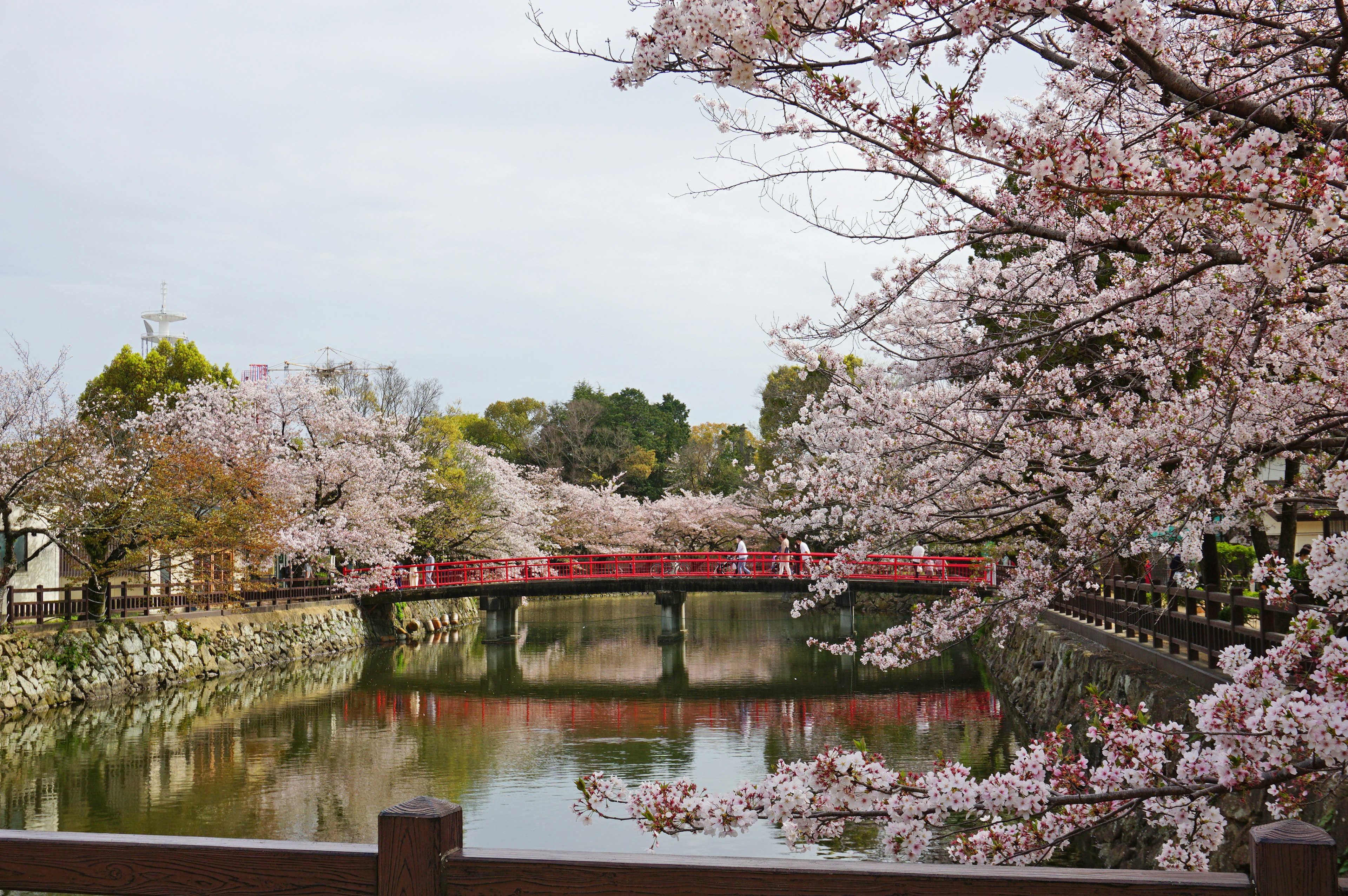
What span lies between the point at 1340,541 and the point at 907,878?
1.60m

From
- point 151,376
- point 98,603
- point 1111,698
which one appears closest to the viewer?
point 1111,698

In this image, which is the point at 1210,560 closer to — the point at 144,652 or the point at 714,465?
the point at 144,652

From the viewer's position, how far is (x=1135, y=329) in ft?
22.0

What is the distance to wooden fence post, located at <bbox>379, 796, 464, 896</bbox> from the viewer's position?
1.92 metres

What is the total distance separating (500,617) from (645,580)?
4413 millimetres

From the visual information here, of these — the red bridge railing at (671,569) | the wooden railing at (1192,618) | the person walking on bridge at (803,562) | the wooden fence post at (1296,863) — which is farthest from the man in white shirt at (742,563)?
the wooden fence post at (1296,863)

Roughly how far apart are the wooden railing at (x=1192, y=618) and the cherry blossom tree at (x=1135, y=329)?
21.5 inches

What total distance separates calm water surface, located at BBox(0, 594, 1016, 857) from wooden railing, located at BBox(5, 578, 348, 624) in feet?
6.28

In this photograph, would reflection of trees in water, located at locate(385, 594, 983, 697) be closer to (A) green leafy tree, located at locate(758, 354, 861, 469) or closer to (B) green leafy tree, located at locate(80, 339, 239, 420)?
(A) green leafy tree, located at locate(758, 354, 861, 469)

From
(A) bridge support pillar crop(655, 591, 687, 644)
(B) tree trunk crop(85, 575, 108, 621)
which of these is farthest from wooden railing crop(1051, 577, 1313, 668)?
(B) tree trunk crop(85, 575, 108, 621)

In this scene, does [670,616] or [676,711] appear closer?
[676,711]

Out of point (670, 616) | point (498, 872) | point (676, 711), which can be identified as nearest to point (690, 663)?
point (670, 616)

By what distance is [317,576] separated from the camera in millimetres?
25594

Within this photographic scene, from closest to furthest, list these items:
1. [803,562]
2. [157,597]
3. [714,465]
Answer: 1. [157,597]
2. [803,562]
3. [714,465]
